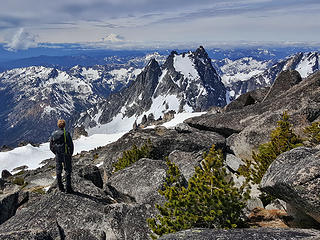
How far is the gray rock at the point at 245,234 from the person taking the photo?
723 cm

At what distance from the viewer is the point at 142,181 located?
15234 mm

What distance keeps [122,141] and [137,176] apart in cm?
1076

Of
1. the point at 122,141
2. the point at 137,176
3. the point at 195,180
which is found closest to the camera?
the point at 195,180

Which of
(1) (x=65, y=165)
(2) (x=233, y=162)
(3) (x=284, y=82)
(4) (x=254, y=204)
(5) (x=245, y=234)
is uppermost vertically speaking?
(3) (x=284, y=82)

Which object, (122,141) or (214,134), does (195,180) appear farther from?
(122,141)

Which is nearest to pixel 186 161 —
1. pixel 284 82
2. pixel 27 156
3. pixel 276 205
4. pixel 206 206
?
pixel 276 205

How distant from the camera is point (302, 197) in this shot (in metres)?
7.68

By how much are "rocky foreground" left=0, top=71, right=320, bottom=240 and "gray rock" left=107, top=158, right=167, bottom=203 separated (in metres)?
0.05

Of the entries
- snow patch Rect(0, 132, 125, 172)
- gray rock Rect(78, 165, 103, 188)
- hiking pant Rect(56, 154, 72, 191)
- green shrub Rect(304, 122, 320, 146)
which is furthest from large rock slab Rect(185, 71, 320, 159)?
snow patch Rect(0, 132, 125, 172)

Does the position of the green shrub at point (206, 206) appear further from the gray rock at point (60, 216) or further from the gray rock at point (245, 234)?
the gray rock at point (60, 216)

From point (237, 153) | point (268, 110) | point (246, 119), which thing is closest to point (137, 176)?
point (237, 153)

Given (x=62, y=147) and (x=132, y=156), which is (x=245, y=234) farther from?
(x=132, y=156)

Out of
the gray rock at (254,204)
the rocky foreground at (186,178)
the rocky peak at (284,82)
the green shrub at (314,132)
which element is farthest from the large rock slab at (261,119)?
the rocky peak at (284,82)

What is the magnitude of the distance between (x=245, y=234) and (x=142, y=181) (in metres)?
8.26
